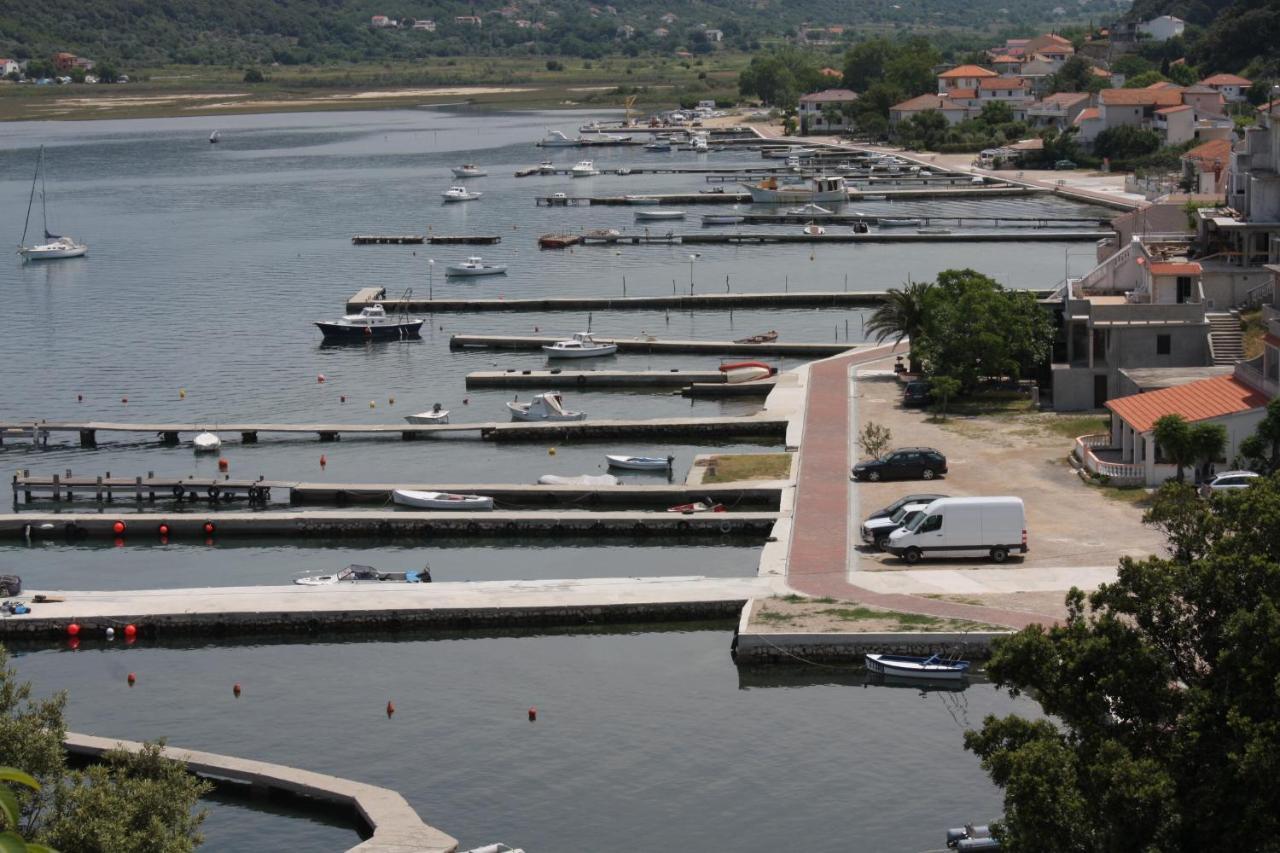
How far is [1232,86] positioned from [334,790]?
16682 cm

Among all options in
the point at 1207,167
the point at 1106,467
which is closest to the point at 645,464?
the point at 1106,467

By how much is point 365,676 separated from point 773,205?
121074mm

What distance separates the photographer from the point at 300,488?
6353cm

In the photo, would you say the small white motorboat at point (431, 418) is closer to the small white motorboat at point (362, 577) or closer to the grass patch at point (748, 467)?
the grass patch at point (748, 467)

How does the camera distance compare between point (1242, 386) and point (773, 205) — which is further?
point (773, 205)

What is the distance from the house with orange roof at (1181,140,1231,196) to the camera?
94375mm

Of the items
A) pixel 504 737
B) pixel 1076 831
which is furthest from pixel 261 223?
pixel 1076 831

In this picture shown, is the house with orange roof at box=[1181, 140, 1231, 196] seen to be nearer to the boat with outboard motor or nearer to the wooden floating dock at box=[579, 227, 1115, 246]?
the wooden floating dock at box=[579, 227, 1115, 246]

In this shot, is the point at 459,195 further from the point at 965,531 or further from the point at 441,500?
the point at 965,531

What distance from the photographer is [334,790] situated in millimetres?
36625

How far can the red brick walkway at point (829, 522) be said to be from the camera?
146 ft

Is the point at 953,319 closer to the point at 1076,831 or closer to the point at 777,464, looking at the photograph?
the point at 777,464

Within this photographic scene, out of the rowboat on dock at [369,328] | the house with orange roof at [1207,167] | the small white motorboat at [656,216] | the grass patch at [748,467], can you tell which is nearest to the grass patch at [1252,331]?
the grass patch at [748,467]

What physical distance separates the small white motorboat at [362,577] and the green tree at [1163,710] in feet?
85.3
